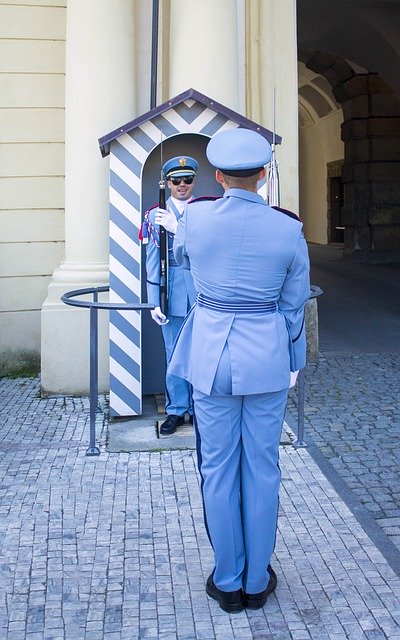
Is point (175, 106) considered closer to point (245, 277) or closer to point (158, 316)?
point (158, 316)

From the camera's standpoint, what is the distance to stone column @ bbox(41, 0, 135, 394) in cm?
701

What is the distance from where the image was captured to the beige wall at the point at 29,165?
25.8 ft

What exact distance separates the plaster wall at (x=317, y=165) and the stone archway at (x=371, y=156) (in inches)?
78.3

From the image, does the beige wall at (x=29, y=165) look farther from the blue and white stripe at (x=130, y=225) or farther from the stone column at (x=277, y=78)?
the blue and white stripe at (x=130, y=225)

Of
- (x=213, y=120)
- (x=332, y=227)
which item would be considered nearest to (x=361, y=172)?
(x=332, y=227)

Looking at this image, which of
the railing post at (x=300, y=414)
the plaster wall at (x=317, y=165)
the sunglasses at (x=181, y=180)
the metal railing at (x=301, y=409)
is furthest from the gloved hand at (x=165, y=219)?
the plaster wall at (x=317, y=165)

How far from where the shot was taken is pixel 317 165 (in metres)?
24.1

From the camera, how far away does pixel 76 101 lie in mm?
7102

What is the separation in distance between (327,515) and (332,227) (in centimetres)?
1933

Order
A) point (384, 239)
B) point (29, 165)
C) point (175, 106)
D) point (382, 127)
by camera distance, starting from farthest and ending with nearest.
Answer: point (384, 239)
point (382, 127)
point (29, 165)
point (175, 106)

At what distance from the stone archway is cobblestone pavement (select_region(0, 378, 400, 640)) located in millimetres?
14174

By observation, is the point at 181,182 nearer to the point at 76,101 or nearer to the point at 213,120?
the point at 213,120

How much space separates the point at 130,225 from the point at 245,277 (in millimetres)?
2965

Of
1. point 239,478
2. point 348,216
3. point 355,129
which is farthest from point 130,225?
point 348,216
